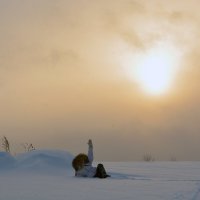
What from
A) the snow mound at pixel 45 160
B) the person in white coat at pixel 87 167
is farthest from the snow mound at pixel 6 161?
the person in white coat at pixel 87 167

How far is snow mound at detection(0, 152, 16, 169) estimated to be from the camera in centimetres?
2856

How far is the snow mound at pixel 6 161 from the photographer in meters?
28.6

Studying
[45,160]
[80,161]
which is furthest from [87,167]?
[45,160]

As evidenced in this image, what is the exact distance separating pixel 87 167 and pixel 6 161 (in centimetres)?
683

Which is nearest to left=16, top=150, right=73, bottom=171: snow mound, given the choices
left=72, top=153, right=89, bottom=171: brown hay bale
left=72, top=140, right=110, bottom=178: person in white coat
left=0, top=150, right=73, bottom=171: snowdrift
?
left=0, top=150, right=73, bottom=171: snowdrift

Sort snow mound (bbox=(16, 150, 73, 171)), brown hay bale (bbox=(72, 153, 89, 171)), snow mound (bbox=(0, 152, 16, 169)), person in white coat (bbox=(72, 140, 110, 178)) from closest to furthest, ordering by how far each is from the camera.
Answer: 1. person in white coat (bbox=(72, 140, 110, 178))
2. brown hay bale (bbox=(72, 153, 89, 171))
3. snow mound (bbox=(16, 150, 73, 171))
4. snow mound (bbox=(0, 152, 16, 169))

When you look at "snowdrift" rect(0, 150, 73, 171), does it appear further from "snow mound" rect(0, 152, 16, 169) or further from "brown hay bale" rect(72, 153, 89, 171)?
"brown hay bale" rect(72, 153, 89, 171)

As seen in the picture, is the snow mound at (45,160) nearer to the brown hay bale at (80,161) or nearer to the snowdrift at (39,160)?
the snowdrift at (39,160)

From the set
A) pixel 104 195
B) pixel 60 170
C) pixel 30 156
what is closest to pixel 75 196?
pixel 104 195

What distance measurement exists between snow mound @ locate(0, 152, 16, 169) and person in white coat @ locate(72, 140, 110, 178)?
516 centimetres

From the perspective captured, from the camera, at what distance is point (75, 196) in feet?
43.5

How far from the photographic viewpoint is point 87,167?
24.7 metres

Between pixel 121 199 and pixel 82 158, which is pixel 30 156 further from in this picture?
pixel 121 199

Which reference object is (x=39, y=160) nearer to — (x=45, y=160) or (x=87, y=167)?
(x=45, y=160)
